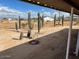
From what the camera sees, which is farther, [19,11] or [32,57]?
[19,11]

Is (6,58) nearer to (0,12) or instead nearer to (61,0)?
(61,0)

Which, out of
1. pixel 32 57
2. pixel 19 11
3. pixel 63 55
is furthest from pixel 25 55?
pixel 19 11

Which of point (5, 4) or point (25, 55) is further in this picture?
point (5, 4)

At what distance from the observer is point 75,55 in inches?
478

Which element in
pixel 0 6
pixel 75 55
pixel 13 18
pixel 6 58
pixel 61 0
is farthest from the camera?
pixel 0 6

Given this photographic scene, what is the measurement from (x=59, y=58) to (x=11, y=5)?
52.8 metres

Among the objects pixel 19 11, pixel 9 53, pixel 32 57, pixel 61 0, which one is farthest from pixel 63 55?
pixel 19 11

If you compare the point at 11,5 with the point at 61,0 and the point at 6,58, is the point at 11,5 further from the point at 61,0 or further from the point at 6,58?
the point at 61,0

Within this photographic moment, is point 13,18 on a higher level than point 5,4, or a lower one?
lower

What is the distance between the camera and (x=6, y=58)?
1140 centimetres

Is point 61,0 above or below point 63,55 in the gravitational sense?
above

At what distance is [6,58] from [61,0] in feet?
20.7

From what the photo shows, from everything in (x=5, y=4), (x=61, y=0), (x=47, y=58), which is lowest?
(x=47, y=58)

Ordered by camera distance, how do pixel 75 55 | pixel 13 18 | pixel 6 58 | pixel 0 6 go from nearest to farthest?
pixel 6 58 < pixel 75 55 < pixel 13 18 < pixel 0 6
